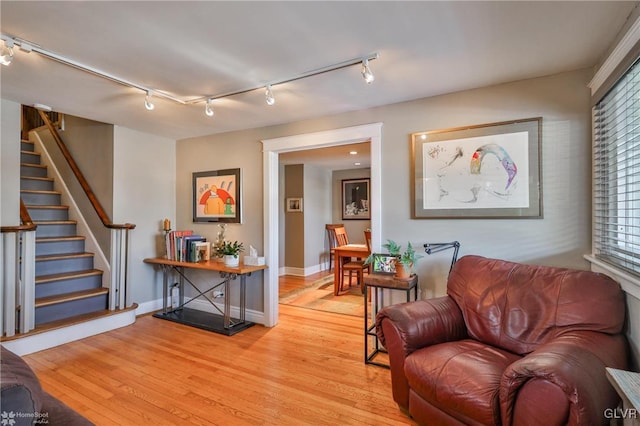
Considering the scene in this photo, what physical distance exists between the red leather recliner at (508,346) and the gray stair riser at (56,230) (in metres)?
4.05

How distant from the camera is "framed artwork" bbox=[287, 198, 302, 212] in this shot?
248 inches

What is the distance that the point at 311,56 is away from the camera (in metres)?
2.02

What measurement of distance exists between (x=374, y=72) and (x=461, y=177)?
109 centimetres

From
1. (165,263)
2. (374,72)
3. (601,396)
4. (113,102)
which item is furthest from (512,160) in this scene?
(165,263)

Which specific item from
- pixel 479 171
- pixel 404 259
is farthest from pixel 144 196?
pixel 479 171

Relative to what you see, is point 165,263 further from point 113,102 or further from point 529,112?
point 529,112

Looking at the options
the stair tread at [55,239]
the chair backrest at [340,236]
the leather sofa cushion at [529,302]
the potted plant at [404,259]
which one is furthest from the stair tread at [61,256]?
the leather sofa cushion at [529,302]

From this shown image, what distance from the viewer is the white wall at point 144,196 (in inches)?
145

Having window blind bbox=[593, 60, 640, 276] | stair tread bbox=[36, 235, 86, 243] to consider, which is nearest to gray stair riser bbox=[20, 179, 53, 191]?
stair tread bbox=[36, 235, 86, 243]

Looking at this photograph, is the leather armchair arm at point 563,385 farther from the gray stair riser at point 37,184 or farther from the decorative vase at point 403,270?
the gray stair riser at point 37,184

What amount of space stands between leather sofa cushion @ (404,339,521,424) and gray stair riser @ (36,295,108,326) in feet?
11.2

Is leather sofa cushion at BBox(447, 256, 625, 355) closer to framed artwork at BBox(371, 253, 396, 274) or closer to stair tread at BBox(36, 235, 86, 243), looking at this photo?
framed artwork at BBox(371, 253, 396, 274)

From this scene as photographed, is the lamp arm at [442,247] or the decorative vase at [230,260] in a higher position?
the lamp arm at [442,247]

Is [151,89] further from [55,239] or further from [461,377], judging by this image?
[461,377]
